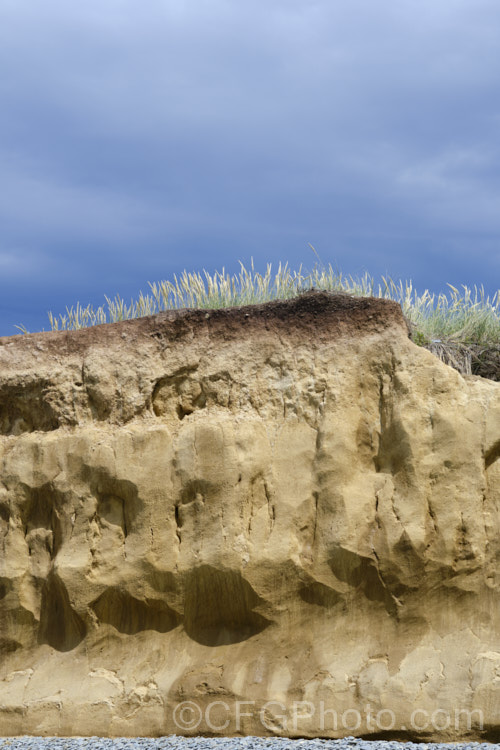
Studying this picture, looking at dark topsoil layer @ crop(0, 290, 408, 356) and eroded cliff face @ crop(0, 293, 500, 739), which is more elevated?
dark topsoil layer @ crop(0, 290, 408, 356)

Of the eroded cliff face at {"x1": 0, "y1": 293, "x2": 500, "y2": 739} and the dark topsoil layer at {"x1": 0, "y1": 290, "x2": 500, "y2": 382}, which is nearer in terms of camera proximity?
the eroded cliff face at {"x1": 0, "y1": 293, "x2": 500, "y2": 739}

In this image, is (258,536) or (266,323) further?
(266,323)

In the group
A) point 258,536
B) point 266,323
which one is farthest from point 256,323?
point 258,536

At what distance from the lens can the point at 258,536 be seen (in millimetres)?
Result: 6961

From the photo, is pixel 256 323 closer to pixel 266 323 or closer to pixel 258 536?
pixel 266 323

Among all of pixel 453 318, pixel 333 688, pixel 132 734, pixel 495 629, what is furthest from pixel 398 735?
pixel 453 318

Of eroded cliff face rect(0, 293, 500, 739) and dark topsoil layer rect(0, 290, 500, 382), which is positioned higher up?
dark topsoil layer rect(0, 290, 500, 382)

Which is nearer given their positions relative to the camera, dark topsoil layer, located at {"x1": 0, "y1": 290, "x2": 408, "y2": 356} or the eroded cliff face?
the eroded cliff face

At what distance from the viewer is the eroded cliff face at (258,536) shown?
6617mm

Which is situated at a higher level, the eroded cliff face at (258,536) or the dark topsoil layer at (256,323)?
the dark topsoil layer at (256,323)

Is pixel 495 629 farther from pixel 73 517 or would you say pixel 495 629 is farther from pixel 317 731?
pixel 73 517

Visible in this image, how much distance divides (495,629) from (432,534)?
87 centimetres

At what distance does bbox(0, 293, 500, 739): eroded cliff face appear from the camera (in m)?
6.62

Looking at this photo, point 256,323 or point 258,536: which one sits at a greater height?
point 256,323
